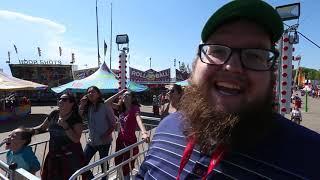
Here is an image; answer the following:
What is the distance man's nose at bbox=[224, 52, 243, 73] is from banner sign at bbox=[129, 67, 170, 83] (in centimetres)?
2906

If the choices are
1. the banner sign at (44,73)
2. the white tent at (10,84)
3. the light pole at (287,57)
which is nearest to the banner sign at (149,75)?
the white tent at (10,84)

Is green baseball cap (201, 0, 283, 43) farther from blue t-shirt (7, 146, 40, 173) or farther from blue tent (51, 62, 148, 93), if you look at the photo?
blue tent (51, 62, 148, 93)

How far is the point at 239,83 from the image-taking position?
4.23 ft

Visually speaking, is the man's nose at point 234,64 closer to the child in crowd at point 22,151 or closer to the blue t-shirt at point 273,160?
the blue t-shirt at point 273,160

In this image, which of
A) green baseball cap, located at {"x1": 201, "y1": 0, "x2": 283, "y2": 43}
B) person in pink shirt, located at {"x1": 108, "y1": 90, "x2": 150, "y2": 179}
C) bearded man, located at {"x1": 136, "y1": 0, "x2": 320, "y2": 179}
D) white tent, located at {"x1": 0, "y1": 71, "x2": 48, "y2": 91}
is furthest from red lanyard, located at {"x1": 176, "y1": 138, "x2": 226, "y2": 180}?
white tent, located at {"x1": 0, "y1": 71, "x2": 48, "y2": 91}

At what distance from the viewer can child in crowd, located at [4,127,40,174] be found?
4.00 m

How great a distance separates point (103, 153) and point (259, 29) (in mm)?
4424

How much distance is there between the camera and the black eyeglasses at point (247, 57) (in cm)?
132

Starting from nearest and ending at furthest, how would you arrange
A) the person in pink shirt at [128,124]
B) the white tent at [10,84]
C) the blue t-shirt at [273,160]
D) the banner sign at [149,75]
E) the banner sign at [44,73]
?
the blue t-shirt at [273,160] < the person in pink shirt at [128,124] < the white tent at [10,84] < the banner sign at [149,75] < the banner sign at [44,73]

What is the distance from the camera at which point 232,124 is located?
1.27m

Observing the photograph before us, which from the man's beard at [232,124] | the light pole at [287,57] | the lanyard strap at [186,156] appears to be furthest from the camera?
the light pole at [287,57]

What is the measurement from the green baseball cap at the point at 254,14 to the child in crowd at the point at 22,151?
11.1 feet

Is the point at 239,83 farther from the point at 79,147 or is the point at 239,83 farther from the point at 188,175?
the point at 79,147

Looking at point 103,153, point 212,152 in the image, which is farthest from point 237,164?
point 103,153
